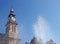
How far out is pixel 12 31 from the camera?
54.8 metres

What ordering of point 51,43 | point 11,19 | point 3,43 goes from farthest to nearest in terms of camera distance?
1. point 51,43
2. point 11,19
3. point 3,43

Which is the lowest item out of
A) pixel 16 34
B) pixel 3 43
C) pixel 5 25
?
pixel 3 43

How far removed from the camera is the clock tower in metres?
Answer: 52.4

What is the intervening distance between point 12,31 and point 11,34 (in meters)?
1.37

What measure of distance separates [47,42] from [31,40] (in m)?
7.60

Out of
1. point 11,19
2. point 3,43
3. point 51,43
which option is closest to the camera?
point 3,43

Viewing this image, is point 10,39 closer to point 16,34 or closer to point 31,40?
point 16,34

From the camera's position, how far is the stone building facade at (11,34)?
52.5 metres

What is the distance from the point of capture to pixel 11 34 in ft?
177

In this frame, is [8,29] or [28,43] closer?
[8,29]

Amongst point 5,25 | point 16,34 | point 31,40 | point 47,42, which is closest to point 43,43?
A: point 47,42

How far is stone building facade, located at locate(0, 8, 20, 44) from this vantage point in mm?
52500

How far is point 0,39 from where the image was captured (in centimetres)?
5316

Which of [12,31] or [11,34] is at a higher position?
[12,31]
